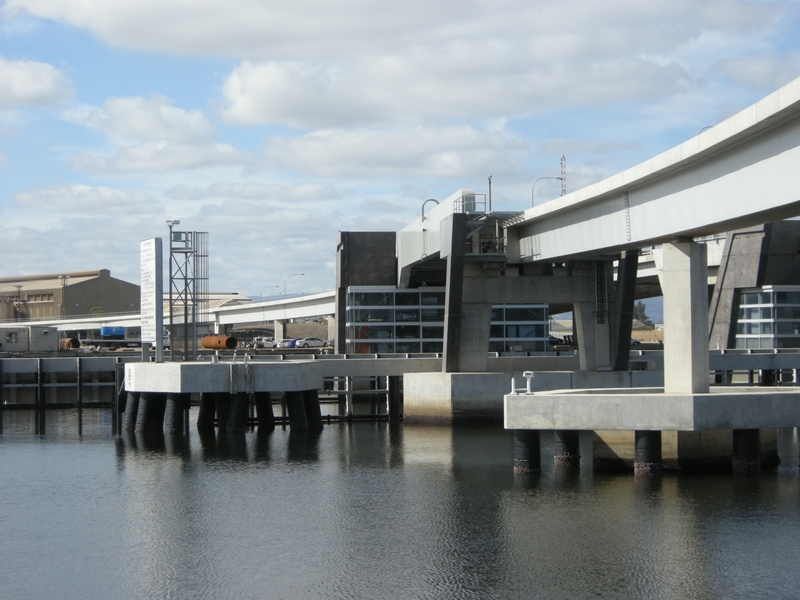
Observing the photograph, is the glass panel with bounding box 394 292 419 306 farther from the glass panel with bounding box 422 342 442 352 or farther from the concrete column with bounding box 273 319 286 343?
the concrete column with bounding box 273 319 286 343

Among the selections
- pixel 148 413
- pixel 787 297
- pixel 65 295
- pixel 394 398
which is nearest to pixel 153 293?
pixel 148 413

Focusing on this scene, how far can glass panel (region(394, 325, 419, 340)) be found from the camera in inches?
2266

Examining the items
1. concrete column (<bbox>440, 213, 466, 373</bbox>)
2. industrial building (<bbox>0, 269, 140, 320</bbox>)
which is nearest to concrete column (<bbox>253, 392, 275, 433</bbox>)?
concrete column (<bbox>440, 213, 466, 373</bbox>)

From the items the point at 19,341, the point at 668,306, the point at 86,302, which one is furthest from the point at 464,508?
the point at 86,302

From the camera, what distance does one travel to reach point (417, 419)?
151 feet

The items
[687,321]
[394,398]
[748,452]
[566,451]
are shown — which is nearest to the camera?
[748,452]

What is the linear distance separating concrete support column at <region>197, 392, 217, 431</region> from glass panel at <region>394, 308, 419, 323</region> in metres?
16.1

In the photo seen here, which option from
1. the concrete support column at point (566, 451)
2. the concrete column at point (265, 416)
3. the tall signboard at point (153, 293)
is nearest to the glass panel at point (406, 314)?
the concrete column at point (265, 416)

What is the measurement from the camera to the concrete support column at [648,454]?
28453mm

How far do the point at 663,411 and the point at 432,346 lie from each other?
30306mm

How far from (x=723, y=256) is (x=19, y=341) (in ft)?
178

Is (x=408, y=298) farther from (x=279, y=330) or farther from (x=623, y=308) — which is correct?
(x=279, y=330)

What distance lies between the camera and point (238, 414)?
139ft

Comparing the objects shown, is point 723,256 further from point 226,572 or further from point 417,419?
point 226,572
